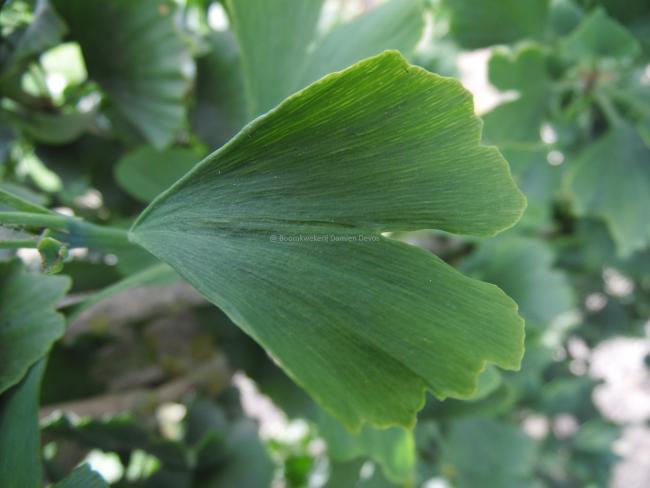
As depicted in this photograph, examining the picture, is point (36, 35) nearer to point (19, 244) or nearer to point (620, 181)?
point (19, 244)

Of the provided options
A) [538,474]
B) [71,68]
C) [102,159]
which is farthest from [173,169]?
[538,474]

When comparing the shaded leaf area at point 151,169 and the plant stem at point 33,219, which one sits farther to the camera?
the shaded leaf area at point 151,169

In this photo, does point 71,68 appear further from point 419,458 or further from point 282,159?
point 419,458

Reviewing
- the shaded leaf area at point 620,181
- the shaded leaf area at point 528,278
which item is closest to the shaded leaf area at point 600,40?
the shaded leaf area at point 620,181

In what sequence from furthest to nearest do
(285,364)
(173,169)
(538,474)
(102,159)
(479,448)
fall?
(538,474) < (479,448) < (102,159) < (173,169) < (285,364)

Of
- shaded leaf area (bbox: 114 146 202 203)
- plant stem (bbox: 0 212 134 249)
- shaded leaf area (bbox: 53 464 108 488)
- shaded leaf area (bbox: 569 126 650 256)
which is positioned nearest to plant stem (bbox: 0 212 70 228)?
plant stem (bbox: 0 212 134 249)

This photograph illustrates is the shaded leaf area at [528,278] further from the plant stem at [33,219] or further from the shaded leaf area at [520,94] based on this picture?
the plant stem at [33,219]
